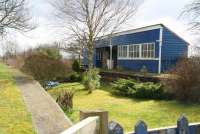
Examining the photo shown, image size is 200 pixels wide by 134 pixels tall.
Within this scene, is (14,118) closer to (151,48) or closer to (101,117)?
(101,117)

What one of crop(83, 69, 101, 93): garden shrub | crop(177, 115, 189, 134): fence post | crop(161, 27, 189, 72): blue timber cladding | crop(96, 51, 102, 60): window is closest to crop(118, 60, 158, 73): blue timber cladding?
crop(161, 27, 189, 72): blue timber cladding

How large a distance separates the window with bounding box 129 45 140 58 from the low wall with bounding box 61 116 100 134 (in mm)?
29225

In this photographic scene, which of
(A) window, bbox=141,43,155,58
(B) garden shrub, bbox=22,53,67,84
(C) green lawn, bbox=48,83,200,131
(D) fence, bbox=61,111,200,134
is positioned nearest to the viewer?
(D) fence, bbox=61,111,200,134

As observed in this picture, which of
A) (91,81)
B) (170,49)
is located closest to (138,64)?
(170,49)

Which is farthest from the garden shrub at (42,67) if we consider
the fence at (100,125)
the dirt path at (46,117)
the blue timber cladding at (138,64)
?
the fence at (100,125)

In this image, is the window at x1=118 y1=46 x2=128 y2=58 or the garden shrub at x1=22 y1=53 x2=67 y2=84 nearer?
the garden shrub at x1=22 y1=53 x2=67 y2=84

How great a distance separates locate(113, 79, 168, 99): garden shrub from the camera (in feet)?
60.4

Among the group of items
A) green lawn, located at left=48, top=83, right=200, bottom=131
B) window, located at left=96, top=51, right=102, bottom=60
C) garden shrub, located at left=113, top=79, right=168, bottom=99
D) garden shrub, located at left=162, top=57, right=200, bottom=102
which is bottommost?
green lawn, located at left=48, top=83, right=200, bottom=131

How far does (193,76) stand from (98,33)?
52.8 feet

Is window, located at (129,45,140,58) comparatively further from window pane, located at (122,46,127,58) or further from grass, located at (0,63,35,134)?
grass, located at (0,63,35,134)

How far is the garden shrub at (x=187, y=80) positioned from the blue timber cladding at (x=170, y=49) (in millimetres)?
11114

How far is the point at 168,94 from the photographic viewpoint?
18.0m

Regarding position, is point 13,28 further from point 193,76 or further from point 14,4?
point 193,76

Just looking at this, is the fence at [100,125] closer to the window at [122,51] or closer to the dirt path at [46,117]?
the dirt path at [46,117]
